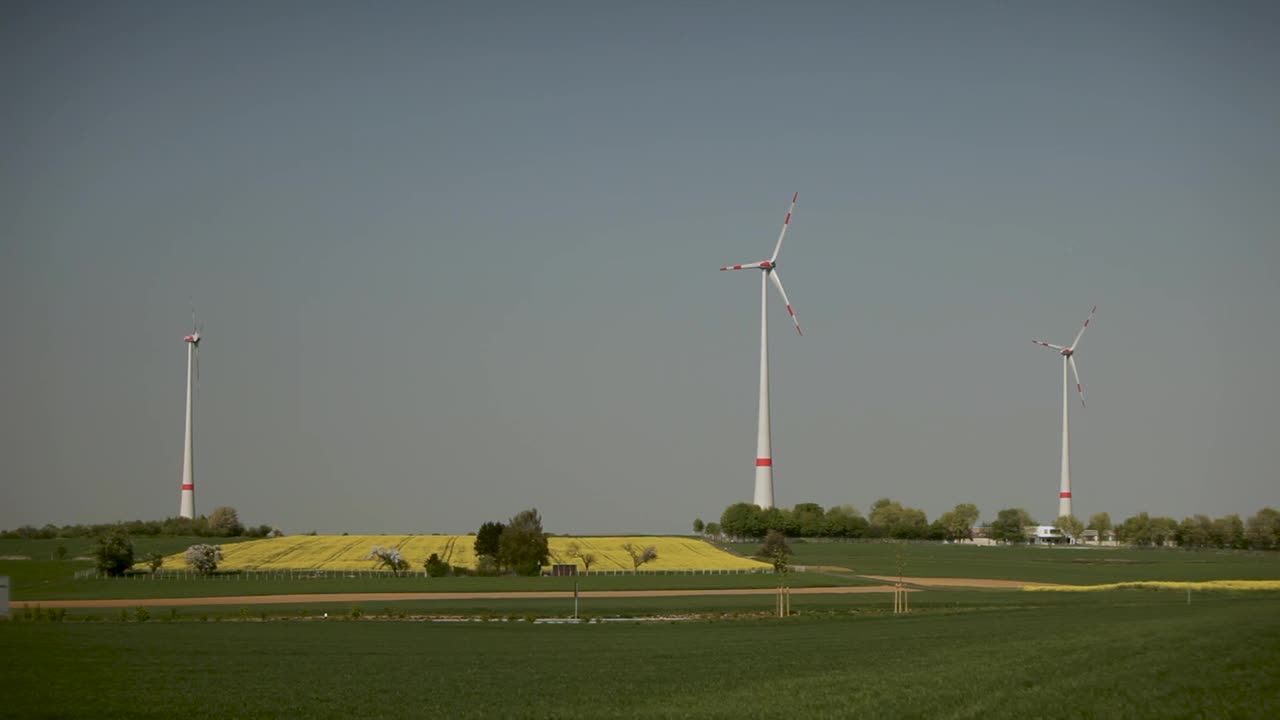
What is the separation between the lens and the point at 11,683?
3778 cm

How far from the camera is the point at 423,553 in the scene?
151875mm

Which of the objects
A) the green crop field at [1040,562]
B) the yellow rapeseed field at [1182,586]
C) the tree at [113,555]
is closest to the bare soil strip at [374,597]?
the yellow rapeseed field at [1182,586]

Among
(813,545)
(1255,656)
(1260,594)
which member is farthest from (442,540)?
(1255,656)

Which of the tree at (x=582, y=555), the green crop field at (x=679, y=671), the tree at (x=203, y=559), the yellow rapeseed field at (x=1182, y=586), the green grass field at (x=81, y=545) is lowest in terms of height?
the green grass field at (x=81, y=545)

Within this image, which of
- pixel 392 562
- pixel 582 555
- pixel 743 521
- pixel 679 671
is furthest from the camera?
pixel 743 521

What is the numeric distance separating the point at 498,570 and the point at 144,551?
183ft

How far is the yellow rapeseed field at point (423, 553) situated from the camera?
13788cm

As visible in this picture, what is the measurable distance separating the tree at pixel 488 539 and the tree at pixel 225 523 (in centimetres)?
7222

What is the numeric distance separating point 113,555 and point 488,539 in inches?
1578

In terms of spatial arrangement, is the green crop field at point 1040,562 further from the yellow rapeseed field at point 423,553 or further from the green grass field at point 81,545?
the green grass field at point 81,545

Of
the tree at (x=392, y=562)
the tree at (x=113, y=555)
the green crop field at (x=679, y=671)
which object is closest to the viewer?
the green crop field at (x=679, y=671)

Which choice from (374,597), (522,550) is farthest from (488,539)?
(374,597)

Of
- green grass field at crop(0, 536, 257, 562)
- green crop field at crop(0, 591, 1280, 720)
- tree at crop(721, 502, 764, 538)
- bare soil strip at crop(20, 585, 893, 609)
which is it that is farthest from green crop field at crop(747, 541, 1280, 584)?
green grass field at crop(0, 536, 257, 562)

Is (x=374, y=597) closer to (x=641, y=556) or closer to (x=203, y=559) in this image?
(x=203, y=559)
